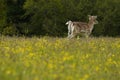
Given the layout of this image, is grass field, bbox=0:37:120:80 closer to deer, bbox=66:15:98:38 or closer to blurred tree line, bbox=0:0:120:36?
deer, bbox=66:15:98:38

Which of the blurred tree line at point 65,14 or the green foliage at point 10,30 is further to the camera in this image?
the blurred tree line at point 65,14

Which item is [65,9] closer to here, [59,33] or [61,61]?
[59,33]

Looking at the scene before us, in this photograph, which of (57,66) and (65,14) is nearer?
(57,66)

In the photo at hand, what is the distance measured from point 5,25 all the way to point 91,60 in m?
26.0

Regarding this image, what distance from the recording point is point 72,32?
23.2 m

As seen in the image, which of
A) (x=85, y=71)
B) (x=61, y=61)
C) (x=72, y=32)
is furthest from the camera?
(x=72, y=32)

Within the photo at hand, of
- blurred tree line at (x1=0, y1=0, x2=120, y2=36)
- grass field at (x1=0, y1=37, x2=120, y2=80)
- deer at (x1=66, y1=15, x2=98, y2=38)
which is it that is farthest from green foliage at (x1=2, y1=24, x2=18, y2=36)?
grass field at (x1=0, y1=37, x2=120, y2=80)

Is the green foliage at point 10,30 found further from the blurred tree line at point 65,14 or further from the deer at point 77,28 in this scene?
the deer at point 77,28

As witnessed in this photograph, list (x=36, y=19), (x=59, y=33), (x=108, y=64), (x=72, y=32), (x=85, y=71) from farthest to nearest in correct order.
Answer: (x=36, y=19)
(x=59, y=33)
(x=72, y=32)
(x=108, y=64)
(x=85, y=71)

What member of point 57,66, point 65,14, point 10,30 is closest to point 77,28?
point 10,30

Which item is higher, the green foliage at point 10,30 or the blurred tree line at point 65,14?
the blurred tree line at point 65,14

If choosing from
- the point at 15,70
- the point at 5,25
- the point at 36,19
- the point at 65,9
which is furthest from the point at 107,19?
the point at 15,70

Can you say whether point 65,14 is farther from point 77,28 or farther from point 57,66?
point 57,66

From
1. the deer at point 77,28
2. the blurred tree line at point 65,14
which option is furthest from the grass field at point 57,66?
the blurred tree line at point 65,14
